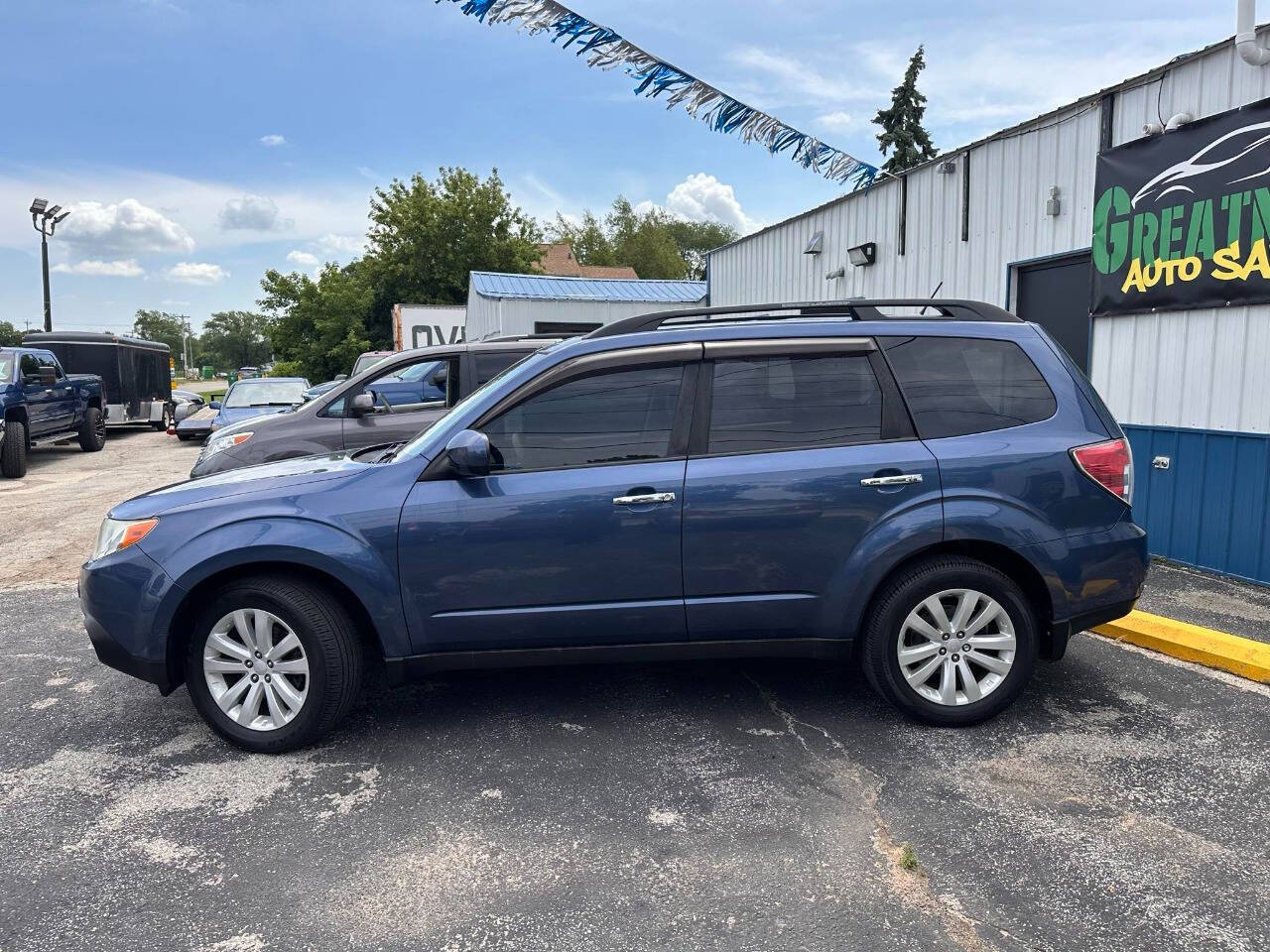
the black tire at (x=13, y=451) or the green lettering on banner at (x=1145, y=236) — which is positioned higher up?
the green lettering on banner at (x=1145, y=236)

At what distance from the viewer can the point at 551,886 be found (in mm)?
2859

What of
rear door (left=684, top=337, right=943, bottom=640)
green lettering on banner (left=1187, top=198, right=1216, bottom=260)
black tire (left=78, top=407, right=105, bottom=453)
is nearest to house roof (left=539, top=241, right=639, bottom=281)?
black tire (left=78, top=407, right=105, bottom=453)

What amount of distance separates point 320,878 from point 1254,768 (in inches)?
140

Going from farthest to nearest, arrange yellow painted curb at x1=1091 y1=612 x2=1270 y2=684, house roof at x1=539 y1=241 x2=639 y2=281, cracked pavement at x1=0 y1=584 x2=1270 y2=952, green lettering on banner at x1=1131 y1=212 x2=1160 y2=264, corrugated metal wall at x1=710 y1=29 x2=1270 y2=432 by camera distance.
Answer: house roof at x1=539 y1=241 x2=639 y2=281
green lettering on banner at x1=1131 y1=212 x2=1160 y2=264
corrugated metal wall at x1=710 y1=29 x2=1270 y2=432
yellow painted curb at x1=1091 y1=612 x2=1270 y2=684
cracked pavement at x1=0 y1=584 x2=1270 y2=952

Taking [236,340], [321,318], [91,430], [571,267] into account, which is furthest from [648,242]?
[236,340]

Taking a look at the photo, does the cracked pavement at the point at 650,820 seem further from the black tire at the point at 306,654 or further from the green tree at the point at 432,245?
the green tree at the point at 432,245

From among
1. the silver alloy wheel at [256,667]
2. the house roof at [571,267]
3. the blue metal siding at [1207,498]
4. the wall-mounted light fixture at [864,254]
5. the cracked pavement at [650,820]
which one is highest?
the house roof at [571,267]

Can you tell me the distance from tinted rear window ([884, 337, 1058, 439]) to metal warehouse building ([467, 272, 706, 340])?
16.2 meters

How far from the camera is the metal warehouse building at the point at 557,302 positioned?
2050 centimetres

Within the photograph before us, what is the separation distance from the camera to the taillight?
153 inches

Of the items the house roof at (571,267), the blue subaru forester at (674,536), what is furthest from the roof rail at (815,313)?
the house roof at (571,267)

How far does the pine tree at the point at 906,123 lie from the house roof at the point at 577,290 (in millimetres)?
25891

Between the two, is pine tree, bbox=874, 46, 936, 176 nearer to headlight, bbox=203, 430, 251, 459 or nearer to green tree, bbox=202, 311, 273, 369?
headlight, bbox=203, 430, 251, 459

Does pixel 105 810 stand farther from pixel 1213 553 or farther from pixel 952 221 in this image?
pixel 952 221
